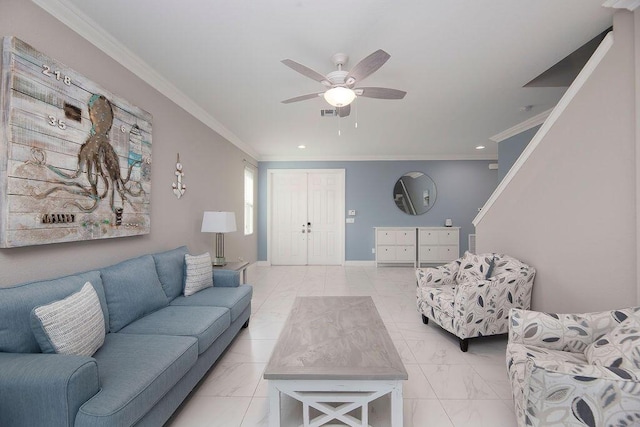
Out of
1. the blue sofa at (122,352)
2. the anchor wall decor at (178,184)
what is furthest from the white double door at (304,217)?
the blue sofa at (122,352)

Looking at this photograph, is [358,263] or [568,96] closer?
[568,96]

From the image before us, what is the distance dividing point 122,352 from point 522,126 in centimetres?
541

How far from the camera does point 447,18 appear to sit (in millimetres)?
2041

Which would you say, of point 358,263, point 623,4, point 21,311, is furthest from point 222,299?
point 358,263

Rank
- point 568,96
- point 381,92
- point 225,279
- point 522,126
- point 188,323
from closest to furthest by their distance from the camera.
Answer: point 188,323, point 568,96, point 381,92, point 225,279, point 522,126

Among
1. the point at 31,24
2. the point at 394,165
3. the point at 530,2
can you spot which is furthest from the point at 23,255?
the point at 394,165

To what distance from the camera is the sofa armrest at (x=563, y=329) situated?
164 cm

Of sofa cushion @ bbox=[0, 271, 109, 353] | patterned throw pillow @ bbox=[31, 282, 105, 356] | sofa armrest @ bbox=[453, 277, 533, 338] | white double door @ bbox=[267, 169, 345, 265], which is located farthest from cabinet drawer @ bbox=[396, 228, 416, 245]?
sofa cushion @ bbox=[0, 271, 109, 353]

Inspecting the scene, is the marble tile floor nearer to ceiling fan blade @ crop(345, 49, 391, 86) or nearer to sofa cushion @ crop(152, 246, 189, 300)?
sofa cushion @ crop(152, 246, 189, 300)

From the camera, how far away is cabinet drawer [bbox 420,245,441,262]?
6.54 metres

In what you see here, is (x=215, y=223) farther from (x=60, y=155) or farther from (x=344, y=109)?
(x=344, y=109)

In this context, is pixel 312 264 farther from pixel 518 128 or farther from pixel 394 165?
pixel 518 128

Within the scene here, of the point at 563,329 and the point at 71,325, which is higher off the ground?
the point at 71,325

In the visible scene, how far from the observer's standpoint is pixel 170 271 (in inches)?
104
